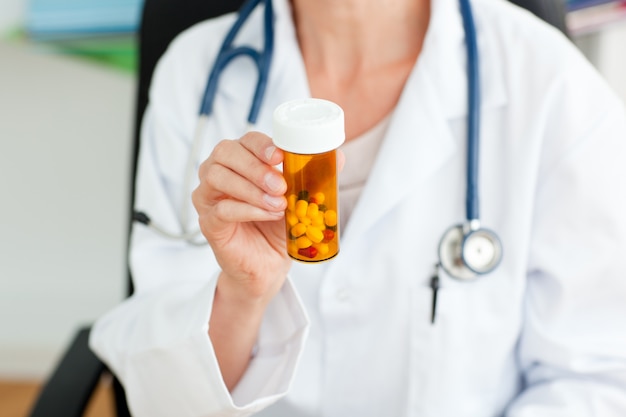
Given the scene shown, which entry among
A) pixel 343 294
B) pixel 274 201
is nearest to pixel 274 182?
pixel 274 201

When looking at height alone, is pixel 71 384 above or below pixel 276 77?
below

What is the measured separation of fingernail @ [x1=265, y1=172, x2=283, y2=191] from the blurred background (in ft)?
3.64

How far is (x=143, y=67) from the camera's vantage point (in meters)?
1.30

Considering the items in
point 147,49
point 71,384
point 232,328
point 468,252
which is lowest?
point 71,384

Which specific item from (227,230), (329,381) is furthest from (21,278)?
(227,230)

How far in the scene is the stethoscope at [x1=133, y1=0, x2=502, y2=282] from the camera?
3.36ft

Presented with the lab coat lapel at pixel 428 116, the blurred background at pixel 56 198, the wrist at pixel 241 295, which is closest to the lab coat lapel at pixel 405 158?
the lab coat lapel at pixel 428 116

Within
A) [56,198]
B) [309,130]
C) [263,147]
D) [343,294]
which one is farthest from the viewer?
[56,198]

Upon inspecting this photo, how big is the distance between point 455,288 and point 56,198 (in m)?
1.42

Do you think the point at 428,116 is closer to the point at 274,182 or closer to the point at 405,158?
the point at 405,158

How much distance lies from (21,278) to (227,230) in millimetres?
1571

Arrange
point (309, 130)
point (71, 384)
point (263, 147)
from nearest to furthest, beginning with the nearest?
point (309, 130) → point (263, 147) → point (71, 384)

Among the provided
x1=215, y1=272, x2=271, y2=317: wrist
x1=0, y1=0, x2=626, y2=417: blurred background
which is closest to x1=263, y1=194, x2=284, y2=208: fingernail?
x1=215, y1=272, x2=271, y2=317: wrist

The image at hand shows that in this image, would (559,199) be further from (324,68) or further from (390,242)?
(324,68)
